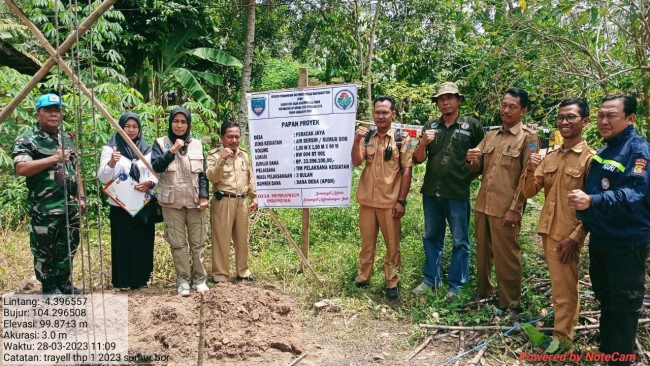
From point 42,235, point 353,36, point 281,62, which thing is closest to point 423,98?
point 353,36

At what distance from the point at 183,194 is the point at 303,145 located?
1295 millimetres

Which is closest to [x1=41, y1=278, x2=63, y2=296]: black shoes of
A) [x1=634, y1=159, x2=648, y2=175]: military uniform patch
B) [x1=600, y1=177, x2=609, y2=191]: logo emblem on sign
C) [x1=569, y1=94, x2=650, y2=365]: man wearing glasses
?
[x1=569, y1=94, x2=650, y2=365]: man wearing glasses

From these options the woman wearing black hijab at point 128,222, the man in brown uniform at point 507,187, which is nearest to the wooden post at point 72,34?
the woman wearing black hijab at point 128,222

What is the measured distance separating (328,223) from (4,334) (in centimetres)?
383

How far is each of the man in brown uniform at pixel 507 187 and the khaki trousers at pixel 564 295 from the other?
0.53 meters

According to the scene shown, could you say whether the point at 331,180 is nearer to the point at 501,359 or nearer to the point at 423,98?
the point at 501,359

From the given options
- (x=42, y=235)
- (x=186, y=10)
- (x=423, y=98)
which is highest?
(x=186, y=10)

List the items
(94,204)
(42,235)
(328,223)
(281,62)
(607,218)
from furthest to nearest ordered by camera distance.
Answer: (281,62), (94,204), (328,223), (42,235), (607,218)

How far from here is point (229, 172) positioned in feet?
15.6

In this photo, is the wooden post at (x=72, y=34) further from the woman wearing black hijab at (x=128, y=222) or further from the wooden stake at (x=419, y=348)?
the wooden stake at (x=419, y=348)

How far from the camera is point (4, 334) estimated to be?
3.64 metres

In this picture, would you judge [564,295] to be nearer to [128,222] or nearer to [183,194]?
[183,194]

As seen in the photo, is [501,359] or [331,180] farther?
[331,180]

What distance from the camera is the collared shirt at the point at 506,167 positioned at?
150 inches
